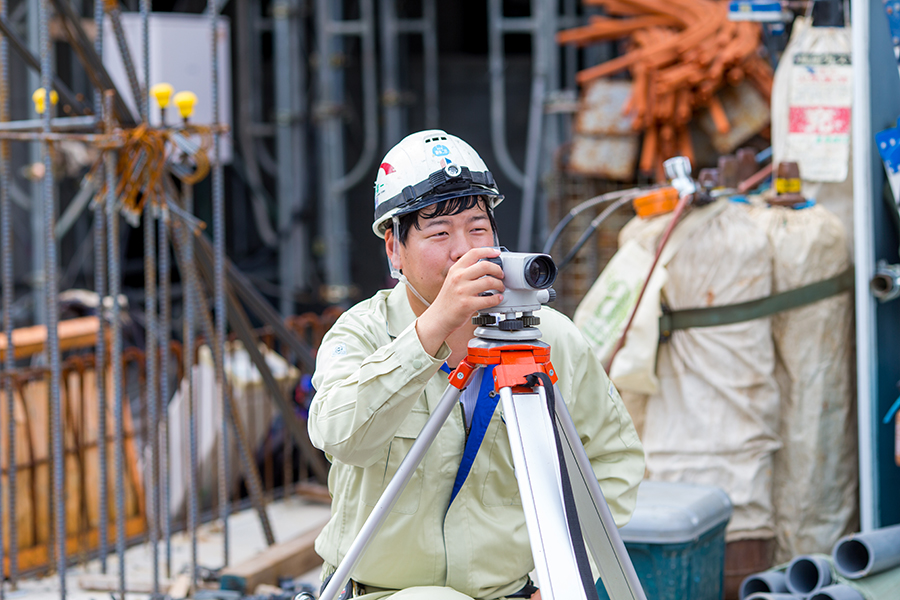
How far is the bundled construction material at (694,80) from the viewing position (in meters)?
5.17

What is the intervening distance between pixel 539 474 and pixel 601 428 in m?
0.51

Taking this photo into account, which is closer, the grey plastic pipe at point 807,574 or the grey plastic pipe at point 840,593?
the grey plastic pipe at point 840,593

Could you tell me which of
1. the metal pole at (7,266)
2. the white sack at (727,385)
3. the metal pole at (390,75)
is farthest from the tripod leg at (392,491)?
the metal pole at (390,75)

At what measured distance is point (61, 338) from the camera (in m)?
4.82

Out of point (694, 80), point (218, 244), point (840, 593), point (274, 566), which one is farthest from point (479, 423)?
point (694, 80)

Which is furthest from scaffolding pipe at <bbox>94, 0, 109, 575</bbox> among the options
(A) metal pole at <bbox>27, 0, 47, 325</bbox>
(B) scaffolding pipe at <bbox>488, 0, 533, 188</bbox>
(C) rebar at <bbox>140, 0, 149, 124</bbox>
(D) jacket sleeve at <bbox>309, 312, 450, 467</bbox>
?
(B) scaffolding pipe at <bbox>488, 0, 533, 188</bbox>

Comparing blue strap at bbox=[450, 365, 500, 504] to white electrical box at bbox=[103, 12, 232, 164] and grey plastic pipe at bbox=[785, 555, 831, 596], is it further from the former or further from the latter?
white electrical box at bbox=[103, 12, 232, 164]

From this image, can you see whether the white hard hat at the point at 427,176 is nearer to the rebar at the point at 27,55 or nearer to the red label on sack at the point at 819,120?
the rebar at the point at 27,55

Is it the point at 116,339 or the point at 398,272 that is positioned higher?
the point at 398,272

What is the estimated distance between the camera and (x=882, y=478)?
10.2ft

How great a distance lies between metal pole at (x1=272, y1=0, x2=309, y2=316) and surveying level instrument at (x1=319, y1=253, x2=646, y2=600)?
19.2 ft

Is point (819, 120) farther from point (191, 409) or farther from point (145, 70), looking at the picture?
point (191, 409)

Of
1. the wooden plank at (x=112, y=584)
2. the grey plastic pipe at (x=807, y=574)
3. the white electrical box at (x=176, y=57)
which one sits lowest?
the wooden plank at (x=112, y=584)

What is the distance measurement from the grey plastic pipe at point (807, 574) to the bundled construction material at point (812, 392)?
48 cm
